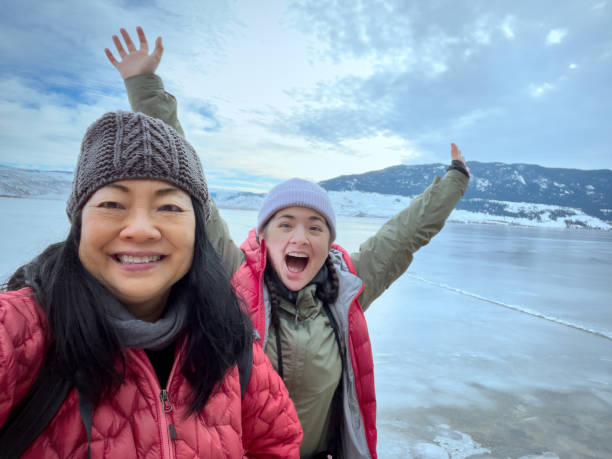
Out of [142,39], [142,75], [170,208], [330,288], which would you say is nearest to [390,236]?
[330,288]

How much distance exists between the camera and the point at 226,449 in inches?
39.1

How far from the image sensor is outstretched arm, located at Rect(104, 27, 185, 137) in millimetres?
1718

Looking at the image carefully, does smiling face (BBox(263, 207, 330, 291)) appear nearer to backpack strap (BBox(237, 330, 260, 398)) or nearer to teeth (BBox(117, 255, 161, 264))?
backpack strap (BBox(237, 330, 260, 398))

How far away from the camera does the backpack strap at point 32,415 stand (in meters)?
0.73

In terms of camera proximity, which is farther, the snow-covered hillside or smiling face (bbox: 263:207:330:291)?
the snow-covered hillside

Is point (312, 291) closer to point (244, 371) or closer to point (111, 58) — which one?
point (244, 371)

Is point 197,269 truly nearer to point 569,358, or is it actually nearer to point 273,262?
point 273,262

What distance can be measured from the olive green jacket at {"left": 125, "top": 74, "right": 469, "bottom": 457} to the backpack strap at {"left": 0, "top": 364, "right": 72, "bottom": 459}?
2.86 ft

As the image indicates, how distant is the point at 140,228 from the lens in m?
0.90

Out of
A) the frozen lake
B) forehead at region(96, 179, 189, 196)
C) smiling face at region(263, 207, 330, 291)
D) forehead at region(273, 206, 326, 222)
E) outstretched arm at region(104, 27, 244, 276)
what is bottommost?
the frozen lake

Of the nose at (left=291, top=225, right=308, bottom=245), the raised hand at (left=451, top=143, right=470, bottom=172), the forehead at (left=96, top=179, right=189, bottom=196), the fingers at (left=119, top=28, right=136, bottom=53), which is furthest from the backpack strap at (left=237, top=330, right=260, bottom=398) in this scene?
the raised hand at (left=451, top=143, right=470, bottom=172)

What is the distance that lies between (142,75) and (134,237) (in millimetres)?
1241

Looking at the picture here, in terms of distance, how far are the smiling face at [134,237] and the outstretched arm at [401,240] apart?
1.29 meters

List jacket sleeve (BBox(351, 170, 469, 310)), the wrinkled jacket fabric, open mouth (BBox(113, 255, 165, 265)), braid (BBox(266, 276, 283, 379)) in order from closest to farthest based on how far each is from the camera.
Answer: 1. open mouth (BBox(113, 255, 165, 265))
2. braid (BBox(266, 276, 283, 379))
3. the wrinkled jacket fabric
4. jacket sleeve (BBox(351, 170, 469, 310))
